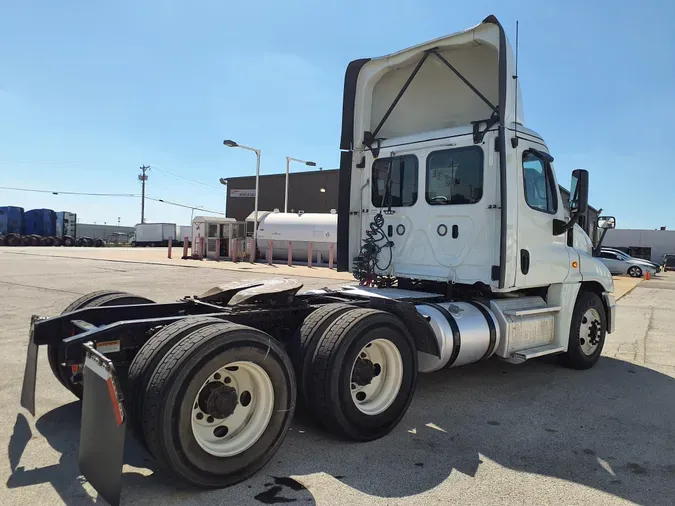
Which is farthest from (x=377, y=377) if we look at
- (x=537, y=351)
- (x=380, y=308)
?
(x=537, y=351)

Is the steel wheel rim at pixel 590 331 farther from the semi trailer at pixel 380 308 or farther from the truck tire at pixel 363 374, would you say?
the truck tire at pixel 363 374

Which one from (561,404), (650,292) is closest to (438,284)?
(561,404)

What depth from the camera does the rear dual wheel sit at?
375 cm

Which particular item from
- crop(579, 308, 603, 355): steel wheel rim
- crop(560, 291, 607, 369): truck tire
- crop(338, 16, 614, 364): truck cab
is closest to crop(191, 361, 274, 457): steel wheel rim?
crop(338, 16, 614, 364): truck cab

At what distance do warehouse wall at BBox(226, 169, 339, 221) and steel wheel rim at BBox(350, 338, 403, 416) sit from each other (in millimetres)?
30888

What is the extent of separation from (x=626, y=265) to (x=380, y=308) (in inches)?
1165

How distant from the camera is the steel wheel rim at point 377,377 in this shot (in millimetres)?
4047

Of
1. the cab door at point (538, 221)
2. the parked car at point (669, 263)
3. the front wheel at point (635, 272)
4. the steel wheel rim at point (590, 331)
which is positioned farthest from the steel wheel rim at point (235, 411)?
the parked car at point (669, 263)

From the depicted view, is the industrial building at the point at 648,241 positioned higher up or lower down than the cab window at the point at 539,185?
higher up

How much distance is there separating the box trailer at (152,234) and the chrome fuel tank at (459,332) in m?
53.6

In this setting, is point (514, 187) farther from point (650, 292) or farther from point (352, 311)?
point (650, 292)

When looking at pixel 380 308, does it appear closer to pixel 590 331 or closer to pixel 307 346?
pixel 307 346

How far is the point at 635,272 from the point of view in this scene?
28859 mm

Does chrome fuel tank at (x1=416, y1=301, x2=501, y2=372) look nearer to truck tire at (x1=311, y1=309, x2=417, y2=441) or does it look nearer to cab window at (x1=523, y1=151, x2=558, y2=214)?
truck tire at (x1=311, y1=309, x2=417, y2=441)
